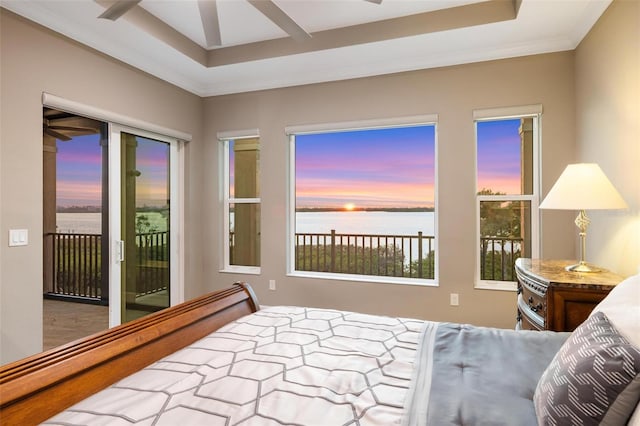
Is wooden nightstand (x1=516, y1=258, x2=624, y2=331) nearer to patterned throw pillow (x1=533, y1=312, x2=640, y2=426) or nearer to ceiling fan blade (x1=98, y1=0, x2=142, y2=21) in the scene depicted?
patterned throw pillow (x1=533, y1=312, x2=640, y2=426)

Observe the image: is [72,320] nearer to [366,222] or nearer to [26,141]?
[26,141]

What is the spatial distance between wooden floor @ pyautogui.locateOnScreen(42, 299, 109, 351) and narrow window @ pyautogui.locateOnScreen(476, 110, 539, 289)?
3.74 m

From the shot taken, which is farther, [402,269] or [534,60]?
[402,269]

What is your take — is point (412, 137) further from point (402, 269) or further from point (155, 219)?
point (155, 219)

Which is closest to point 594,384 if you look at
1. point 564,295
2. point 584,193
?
point 564,295

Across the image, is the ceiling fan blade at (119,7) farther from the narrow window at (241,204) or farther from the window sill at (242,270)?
the window sill at (242,270)

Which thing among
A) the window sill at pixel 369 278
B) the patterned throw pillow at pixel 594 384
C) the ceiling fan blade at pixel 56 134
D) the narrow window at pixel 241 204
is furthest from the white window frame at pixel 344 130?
the patterned throw pillow at pixel 594 384

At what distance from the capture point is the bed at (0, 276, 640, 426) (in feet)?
3.10

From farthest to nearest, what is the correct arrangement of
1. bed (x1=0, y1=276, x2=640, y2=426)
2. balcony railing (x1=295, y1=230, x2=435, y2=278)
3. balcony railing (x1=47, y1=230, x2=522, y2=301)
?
balcony railing (x1=295, y1=230, x2=435, y2=278), balcony railing (x1=47, y1=230, x2=522, y2=301), bed (x1=0, y1=276, x2=640, y2=426)

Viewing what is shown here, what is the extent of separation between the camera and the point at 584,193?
6.92 feet

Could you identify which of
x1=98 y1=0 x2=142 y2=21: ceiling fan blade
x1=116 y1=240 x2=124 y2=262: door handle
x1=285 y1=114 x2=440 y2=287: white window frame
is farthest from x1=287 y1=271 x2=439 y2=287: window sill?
x1=98 y1=0 x2=142 y2=21: ceiling fan blade

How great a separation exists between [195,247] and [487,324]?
11.0ft

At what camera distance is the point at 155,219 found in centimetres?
396

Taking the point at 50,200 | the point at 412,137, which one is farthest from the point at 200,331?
the point at 412,137
